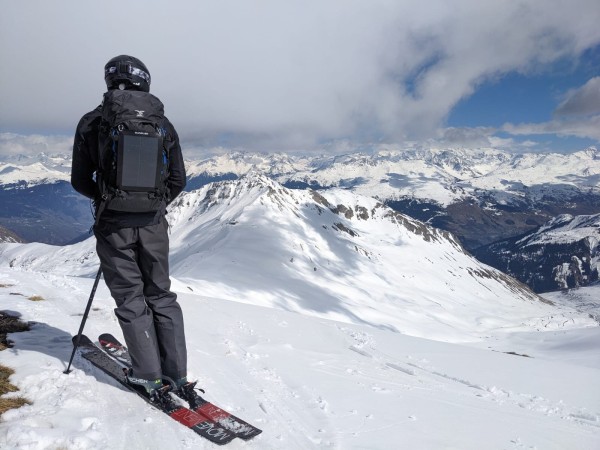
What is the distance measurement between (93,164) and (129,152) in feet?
3.02

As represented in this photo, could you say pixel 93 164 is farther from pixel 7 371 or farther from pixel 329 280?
pixel 329 280

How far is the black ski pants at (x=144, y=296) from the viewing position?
557cm

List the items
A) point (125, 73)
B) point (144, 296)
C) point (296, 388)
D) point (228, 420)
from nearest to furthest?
point (228, 420)
point (125, 73)
point (144, 296)
point (296, 388)

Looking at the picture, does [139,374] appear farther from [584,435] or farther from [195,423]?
[584,435]

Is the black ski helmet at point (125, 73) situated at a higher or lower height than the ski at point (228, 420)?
higher

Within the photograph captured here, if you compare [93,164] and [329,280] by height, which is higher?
[93,164]

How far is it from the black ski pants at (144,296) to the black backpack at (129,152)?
1.53 ft

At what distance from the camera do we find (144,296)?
592 cm

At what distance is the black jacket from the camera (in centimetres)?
548

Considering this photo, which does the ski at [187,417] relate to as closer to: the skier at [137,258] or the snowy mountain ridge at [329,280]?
the skier at [137,258]

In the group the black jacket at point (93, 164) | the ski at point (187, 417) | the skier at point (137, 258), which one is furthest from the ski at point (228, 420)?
the black jacket at point (93, 164)

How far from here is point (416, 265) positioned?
192000 millimetres

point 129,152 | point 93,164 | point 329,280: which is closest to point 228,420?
point 129,152

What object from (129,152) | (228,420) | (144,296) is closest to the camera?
(129,152)
